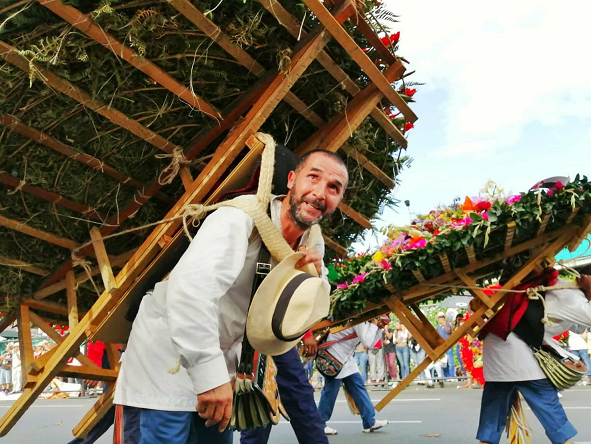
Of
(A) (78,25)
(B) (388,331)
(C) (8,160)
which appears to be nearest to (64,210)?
(C) (8,160)

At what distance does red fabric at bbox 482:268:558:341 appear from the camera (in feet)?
13.8

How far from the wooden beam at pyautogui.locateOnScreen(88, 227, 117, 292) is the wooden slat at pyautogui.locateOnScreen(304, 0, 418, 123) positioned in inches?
73.8

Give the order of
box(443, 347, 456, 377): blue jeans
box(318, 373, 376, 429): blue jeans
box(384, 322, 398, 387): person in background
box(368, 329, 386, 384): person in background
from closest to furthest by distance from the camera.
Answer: box(318, 373, 376, 429): blue jeans
box(443, 347, 456, 377): blue jeans
box(384, 322, 398, 387): person in background
box(368, 329, 386, 384): person in background

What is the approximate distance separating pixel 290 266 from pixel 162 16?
1444 millimetres

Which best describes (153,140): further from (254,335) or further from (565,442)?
(565,442)

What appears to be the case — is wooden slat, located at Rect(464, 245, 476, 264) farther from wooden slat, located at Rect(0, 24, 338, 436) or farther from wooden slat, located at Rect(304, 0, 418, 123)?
wooden slat, located at Rect(0, 24, 338, 436)

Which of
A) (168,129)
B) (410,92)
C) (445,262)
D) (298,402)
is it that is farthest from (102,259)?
(445,262)

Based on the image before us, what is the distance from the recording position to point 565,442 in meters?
3.98

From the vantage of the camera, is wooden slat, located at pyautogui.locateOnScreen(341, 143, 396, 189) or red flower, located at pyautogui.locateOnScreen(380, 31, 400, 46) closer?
red flower, located at pyautogui.locateOnScreen(380, 31, 400, 46)

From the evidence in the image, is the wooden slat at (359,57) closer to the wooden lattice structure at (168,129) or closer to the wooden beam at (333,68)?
the wooden lattice structure at (168,129)

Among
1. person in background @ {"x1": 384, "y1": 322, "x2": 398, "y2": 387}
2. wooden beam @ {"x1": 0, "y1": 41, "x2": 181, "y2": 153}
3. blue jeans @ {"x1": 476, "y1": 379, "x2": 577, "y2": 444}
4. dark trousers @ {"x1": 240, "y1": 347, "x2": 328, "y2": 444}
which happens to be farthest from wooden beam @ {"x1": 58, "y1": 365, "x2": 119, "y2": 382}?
person in background @ {"x1": 384, "y1": 322, "x2": 398, "y2": 387}

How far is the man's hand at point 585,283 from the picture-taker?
4.07m

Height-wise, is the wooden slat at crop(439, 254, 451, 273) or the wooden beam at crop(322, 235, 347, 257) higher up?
the wooden beam at crop(322, 235, 347, 257)

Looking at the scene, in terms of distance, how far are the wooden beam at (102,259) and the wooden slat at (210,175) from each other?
0.18 ft
